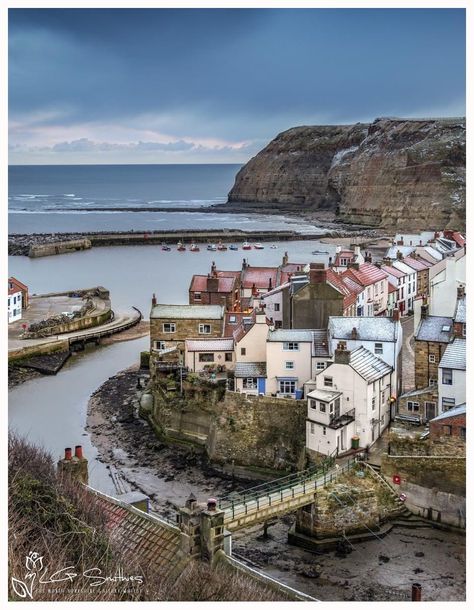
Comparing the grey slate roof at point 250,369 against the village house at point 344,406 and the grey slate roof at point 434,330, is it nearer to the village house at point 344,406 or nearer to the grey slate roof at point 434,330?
the village house at point 344,406

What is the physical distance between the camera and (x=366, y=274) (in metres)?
30.0

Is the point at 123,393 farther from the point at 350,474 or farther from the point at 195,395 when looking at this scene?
the point at 350,474

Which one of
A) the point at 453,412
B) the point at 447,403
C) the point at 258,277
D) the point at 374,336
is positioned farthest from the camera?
the point at 258,277

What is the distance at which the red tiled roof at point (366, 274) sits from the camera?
28.7 m

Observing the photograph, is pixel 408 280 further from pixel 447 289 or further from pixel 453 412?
pixel 453 412

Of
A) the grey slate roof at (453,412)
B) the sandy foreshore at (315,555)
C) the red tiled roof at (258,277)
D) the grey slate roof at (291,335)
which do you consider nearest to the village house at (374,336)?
the grey slate roof at (291,335)

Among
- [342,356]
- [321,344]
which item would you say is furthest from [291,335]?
[342,356]

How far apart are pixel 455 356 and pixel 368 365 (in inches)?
78.4

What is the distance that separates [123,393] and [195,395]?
5408mm

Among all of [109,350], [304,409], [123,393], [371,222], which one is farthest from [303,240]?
[304,409]

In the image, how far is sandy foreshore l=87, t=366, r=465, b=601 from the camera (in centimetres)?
1297

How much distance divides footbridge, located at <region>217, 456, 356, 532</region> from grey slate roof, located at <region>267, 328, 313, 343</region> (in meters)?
3.91

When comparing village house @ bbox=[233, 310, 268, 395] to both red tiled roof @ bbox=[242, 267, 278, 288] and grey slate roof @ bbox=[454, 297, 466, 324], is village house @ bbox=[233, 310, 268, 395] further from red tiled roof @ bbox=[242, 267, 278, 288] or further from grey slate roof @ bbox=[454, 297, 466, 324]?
red tiled roof @ bbox=[242, 267, 278, 288]

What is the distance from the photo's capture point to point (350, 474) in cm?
1577
